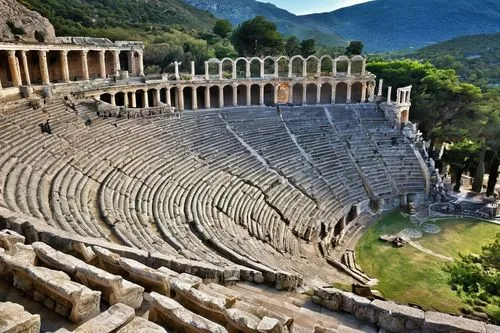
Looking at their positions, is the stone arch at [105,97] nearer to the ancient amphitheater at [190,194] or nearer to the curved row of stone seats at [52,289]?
the ancient amphitheater at [190,194]

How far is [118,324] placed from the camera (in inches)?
191

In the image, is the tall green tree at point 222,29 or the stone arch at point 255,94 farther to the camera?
the tall green tree at point 222,29

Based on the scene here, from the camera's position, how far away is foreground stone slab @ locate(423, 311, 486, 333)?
702 centimetres

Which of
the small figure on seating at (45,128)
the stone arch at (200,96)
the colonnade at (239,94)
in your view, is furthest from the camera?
the stone arch at (200,96)

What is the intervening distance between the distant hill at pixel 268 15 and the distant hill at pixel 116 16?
147 ft

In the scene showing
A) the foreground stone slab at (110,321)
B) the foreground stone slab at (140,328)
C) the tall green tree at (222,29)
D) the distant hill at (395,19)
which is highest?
the distant hill at (395,19)

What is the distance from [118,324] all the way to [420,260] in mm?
18654

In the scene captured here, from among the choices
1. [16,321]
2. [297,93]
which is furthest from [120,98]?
[16,321]

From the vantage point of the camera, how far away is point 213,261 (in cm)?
1142

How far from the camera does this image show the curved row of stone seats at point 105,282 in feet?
18.7

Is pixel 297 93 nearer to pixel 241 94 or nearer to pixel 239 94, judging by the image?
pixel 241 94

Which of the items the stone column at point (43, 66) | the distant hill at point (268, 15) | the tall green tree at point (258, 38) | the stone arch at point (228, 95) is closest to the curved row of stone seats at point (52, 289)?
the stone column at point (43, 66)

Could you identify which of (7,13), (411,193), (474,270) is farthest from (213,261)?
(7,13)

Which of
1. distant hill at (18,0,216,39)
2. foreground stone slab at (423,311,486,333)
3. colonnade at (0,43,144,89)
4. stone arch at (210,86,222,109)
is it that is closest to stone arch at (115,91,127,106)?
colonnade at (0,43,144,89)
